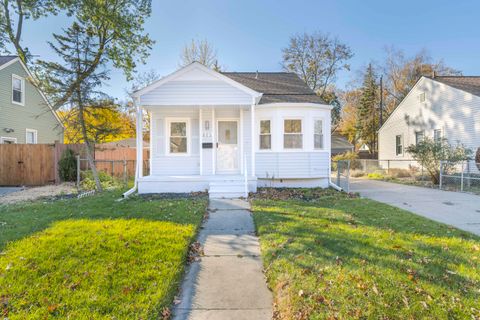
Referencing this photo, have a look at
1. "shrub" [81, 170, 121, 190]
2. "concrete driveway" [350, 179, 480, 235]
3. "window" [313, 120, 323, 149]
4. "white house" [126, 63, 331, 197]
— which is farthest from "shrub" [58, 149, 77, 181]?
"concrete driveway" [350, 179, 480, 235]

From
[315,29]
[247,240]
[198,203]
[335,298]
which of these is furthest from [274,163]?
[315,29]

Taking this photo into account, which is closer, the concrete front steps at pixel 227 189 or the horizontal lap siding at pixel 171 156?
the concrete front steps at pixel 227 189

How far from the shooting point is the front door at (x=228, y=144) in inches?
445

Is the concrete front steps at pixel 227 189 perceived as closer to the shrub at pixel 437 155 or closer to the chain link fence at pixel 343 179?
the chain link fence at pixel 343 179

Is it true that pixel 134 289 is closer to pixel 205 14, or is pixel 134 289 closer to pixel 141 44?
pixel 205 14

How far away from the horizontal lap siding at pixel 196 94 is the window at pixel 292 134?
2.13 metres

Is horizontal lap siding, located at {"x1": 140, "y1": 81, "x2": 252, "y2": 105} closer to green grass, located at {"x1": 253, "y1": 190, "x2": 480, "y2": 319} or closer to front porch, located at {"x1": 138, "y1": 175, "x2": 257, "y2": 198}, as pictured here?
front porch, located at {"x1": 138, "y1": 175, "x2": 257, "y2": 198}

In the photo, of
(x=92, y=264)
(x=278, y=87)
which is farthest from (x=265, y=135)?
(x=92, y=264)

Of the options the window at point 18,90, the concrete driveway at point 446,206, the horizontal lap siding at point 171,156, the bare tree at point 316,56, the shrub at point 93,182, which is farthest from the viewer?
the bare tree at point 316,56

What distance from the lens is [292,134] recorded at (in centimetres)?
1123

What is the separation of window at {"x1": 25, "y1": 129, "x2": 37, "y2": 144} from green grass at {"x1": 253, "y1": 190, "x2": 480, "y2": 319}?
57.5ft

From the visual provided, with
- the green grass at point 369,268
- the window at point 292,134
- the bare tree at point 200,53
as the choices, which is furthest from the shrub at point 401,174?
the bare tree at point 200,53

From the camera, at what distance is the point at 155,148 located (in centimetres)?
1116

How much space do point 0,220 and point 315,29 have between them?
2839 cm
